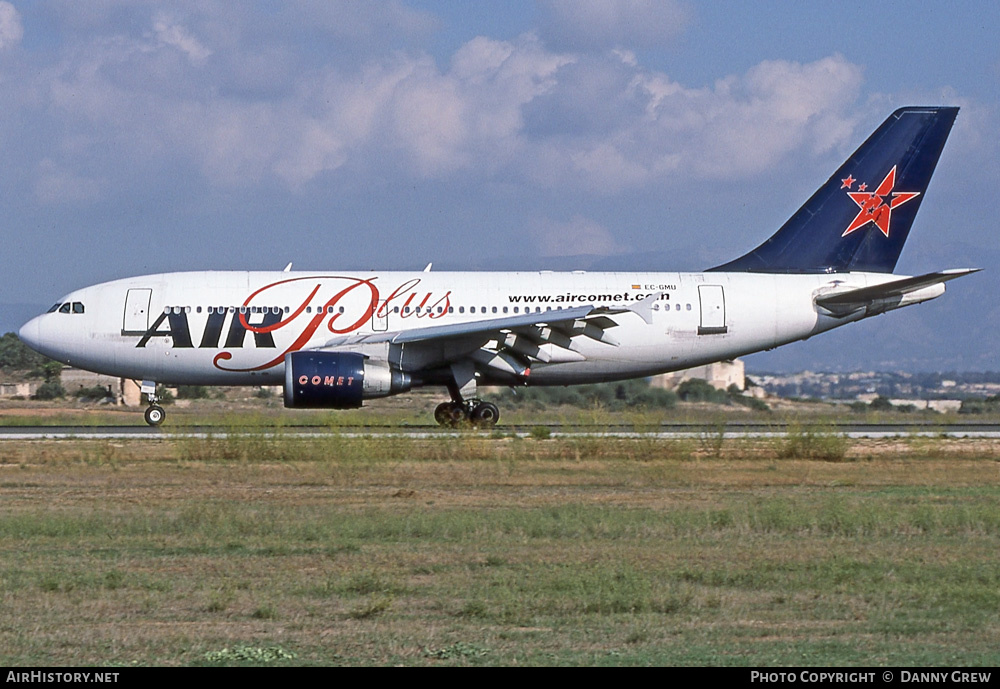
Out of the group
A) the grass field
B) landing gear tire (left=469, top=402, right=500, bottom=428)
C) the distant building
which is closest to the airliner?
landing gear tire (left=469, top=402, right=500, bottom=428)

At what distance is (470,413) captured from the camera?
26.2 metres

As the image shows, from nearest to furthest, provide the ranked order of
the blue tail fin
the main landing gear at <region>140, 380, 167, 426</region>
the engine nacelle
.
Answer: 1. the engine nacelle
2. the main landing gear at <region>140, 380, 167, 426</region>
3. the blue tail fin

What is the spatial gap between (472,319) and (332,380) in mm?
3967

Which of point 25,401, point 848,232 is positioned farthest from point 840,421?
point 25,401

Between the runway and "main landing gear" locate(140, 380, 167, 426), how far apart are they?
209 mm

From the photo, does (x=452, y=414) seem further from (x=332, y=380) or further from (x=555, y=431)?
(x=332, y=380)

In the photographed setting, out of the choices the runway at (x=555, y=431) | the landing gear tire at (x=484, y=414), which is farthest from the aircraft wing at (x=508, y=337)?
the runway at (x=555, y=431)

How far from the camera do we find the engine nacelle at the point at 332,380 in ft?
76.3

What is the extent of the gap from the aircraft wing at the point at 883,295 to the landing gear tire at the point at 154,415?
14.7 m

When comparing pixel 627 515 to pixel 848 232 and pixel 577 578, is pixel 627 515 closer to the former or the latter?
pixel 577 578

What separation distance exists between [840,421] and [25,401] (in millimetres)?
28410

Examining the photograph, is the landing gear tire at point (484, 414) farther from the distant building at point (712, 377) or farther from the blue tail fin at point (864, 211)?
the distant building at point (712, 377)

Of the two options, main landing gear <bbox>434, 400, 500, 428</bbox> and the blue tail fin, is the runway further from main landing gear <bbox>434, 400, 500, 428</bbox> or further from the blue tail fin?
the blue tail fin

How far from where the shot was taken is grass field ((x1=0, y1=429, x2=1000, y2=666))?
7422 millimetres
